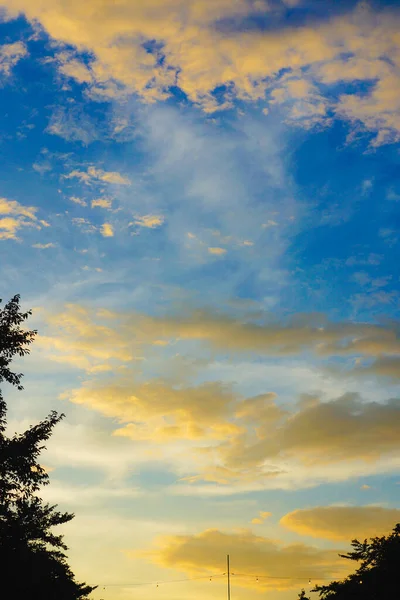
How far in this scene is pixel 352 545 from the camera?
4888cm

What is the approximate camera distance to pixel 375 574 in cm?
4334

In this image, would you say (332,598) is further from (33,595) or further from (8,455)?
(8,455)

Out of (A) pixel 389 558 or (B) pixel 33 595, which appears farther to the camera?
(A) pixel 389 558

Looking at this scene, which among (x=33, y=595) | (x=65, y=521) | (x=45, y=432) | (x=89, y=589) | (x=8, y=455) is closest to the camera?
(x=8, y=455)

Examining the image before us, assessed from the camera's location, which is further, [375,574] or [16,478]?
[375,574]

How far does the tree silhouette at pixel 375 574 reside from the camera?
136ft

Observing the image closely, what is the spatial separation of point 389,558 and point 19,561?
2672 centimetres

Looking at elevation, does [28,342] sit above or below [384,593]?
above

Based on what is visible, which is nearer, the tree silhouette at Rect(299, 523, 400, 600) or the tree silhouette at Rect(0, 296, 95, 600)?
the tree silhouette at Rect(0, 296, 95, 600)

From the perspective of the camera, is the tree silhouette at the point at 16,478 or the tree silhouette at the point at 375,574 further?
the tree silhouette at the point at 375,574

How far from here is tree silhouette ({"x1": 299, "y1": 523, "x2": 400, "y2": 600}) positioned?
41562 millimetres

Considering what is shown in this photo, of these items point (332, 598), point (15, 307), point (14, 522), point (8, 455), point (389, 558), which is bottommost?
point (332, 598)

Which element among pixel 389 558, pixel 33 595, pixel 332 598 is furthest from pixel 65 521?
pixel 389 558

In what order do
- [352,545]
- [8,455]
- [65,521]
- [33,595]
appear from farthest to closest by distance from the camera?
[65,521] < [352,545] < [33,595] < [8,455]
